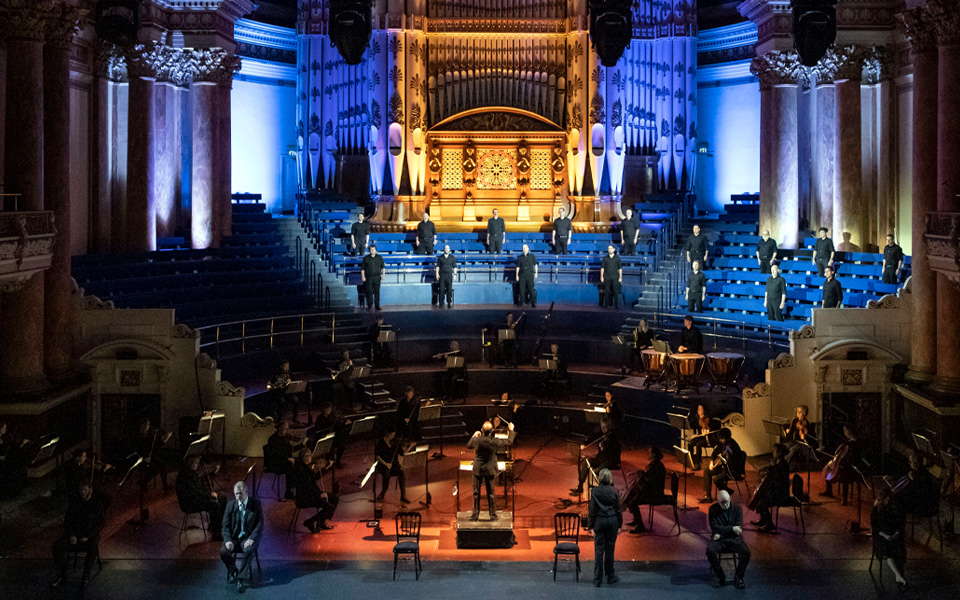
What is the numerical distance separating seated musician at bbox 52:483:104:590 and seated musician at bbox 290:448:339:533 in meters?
2.67

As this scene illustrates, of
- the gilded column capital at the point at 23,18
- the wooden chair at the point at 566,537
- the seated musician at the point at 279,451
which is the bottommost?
the wooden chair at the point at 566,537

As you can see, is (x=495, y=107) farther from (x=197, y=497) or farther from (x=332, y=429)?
(x=197, y=497)

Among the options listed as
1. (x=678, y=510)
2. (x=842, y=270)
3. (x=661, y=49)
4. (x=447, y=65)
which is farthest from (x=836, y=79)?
(x=678, y=510)

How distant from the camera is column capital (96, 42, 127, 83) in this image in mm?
23734

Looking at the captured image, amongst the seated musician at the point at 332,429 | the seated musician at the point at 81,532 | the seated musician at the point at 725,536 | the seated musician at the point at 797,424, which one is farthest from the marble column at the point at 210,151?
the seated musician at the point at 725,536

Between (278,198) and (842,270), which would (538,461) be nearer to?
(842,270)

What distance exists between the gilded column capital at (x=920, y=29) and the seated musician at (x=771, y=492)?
8.07 metres

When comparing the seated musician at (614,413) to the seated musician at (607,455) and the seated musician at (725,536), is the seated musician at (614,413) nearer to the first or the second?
the seated musician at (607,455)

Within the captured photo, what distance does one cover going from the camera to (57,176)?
1858 centimetres

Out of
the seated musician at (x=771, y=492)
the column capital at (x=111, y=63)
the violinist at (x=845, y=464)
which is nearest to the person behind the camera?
the seated musician at (x=771, y=492)

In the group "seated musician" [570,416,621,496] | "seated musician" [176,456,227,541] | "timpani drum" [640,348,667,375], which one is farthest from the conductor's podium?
"timpani drum" [640,348,667,375]

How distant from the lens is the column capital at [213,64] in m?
25.7

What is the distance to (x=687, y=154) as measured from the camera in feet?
99.1

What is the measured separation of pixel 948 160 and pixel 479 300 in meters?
11.8
